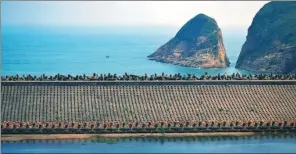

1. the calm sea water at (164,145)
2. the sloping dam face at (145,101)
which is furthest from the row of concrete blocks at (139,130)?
the sloping dam face at (145,101)

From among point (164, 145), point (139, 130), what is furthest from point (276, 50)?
point (164, 145)

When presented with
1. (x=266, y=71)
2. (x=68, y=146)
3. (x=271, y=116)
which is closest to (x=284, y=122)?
(x=271, y=116)

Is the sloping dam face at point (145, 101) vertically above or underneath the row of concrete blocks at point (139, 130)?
above

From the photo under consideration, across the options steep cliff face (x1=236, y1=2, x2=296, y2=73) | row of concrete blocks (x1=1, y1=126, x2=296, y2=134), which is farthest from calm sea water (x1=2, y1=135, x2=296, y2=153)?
steep cliff face (x1=236, y1=2, x2=296, y2=73)

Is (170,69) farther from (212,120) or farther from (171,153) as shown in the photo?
(171,153)

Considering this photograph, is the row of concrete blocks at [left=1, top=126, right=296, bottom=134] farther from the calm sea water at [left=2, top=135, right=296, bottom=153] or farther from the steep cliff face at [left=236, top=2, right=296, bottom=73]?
the steep cliff face at [left=236, top=2, right=296, bottom=73]

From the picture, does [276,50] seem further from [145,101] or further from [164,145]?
[164,145]

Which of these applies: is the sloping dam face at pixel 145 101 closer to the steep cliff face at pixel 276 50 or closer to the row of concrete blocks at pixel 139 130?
the row of concrete blocks at pixel 139 130
